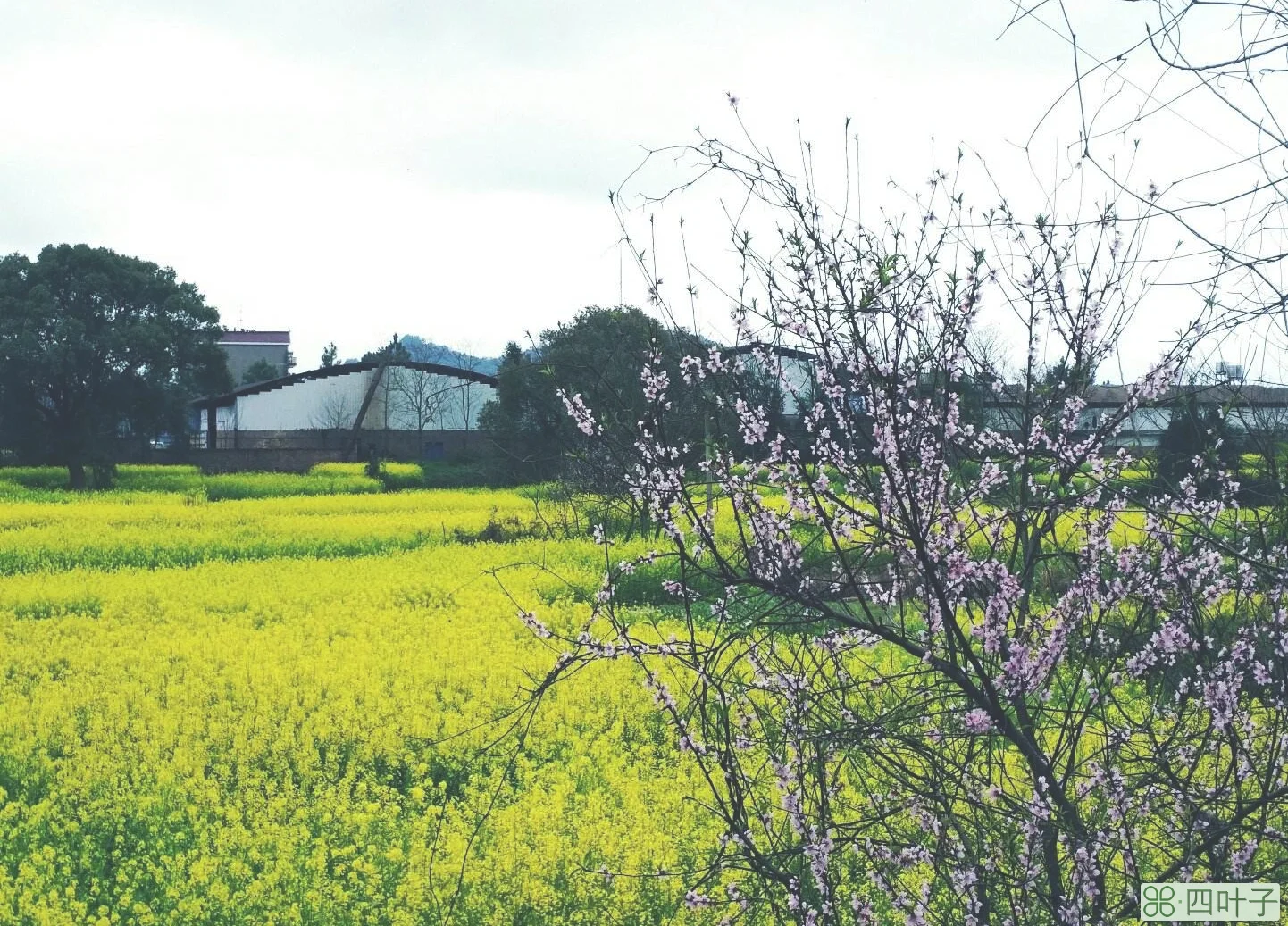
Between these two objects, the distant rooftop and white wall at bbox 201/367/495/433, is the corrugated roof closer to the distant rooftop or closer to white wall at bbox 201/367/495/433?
the distant rooftop

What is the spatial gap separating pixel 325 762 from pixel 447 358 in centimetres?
13395

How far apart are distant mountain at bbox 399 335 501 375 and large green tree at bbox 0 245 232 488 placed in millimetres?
15813

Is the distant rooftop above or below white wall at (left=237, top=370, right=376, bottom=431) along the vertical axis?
above

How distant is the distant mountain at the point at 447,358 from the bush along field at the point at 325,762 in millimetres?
39443

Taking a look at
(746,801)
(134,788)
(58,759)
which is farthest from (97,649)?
(746,801)

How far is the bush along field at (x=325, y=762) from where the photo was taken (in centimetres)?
614

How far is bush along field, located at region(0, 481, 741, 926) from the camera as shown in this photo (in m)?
6.14

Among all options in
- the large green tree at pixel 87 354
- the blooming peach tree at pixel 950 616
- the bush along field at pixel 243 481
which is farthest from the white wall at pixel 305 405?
the blooming peach tree at pixel 950 616

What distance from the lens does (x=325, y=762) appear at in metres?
8.99

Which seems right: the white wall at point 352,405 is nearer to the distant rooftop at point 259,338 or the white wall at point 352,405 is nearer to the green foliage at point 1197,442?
the distant rooftop at point 259,338

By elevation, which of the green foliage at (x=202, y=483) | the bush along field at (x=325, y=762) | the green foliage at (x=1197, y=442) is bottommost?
the bush along field at (x=325, y=762)

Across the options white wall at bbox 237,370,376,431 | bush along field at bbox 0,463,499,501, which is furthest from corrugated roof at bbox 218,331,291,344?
bush along field at bbox 0,463,499,501

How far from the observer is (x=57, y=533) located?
23562mm

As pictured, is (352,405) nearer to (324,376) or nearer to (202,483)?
(324,376)
